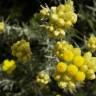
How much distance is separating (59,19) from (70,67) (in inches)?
10.7

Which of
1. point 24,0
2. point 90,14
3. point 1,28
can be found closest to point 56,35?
point 1,28

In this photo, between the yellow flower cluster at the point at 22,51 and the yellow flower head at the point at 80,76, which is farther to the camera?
the yellow flower cluster at the point at 22,51

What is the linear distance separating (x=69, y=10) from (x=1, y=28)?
2.29 ft

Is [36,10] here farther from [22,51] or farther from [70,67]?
[70,67]

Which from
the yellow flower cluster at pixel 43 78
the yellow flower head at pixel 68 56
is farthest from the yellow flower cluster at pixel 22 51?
the yellow flower head at pixel 68 56

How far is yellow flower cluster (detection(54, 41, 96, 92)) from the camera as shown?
2.15 metres

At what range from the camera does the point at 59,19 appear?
2.13 metres

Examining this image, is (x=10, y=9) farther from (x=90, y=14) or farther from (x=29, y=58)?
(x=29, y=58)

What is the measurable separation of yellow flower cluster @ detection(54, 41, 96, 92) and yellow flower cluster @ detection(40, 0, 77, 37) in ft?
A: 0.29

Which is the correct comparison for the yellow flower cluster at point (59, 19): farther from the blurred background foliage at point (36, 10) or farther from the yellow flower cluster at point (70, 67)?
the blurred background foliage at point (36, 10)

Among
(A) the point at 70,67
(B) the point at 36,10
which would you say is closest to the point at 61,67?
(A) the point at 70,67

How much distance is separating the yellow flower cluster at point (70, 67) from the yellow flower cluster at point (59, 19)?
0.09m

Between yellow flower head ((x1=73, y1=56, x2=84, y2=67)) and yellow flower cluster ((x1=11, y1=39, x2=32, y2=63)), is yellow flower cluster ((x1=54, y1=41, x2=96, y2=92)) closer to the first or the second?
yellow flower head ((x1=73, y1=56, x2=84, y2=67))

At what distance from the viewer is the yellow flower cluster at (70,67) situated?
215 cm
